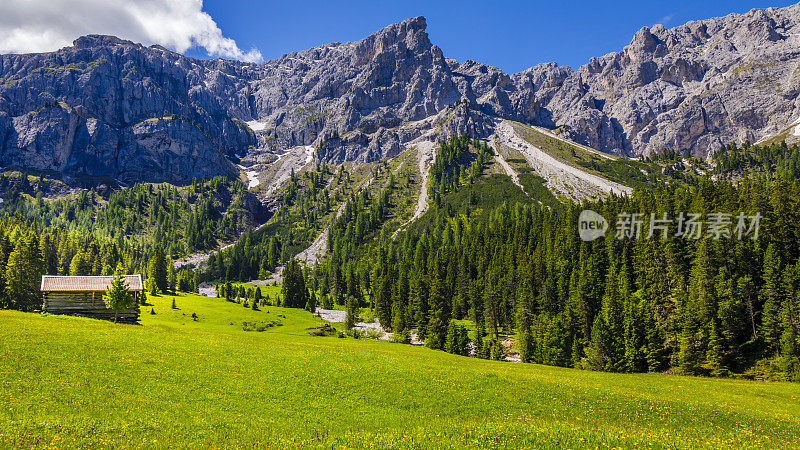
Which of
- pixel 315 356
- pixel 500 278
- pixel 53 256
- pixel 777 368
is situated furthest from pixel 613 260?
pixel 53 256

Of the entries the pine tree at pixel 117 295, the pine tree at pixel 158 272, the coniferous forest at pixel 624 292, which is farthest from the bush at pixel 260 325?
the pine tree at pixel 158 272

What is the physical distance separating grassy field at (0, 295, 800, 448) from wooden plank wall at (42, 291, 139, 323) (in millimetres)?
30353

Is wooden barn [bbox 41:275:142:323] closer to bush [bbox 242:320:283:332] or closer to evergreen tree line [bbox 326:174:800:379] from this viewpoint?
bush [bbox 242:320:283:332]

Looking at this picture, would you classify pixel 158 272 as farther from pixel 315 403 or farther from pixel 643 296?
pixel 643 296

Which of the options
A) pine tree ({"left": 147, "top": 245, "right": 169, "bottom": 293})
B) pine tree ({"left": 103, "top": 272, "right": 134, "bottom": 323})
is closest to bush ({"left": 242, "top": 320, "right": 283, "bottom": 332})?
pine tree ({"left": 103, "top": 272, "right": 134, "bottom": 323})

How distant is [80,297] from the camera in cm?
6606

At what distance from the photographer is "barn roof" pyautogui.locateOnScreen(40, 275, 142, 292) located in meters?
64.0

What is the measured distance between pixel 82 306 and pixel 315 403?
6430cm

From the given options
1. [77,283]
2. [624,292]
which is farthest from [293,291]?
[624,292]

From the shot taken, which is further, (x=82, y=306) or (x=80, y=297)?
(x=80, y=297)

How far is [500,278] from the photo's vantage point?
4434 inches

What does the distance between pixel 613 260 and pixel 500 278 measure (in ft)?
97.6

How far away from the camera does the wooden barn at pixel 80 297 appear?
64.2 meters

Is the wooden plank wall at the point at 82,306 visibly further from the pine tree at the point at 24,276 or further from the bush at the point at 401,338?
the bush at the point at 401,338
